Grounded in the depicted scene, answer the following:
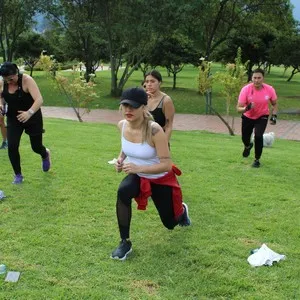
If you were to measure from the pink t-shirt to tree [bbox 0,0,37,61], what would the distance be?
22.3m

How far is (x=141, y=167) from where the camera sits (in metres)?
3.58

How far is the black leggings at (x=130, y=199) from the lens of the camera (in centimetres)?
362

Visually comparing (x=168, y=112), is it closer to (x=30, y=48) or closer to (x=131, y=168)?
(x=131, y=168)

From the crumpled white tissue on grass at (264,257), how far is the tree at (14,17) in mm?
25562

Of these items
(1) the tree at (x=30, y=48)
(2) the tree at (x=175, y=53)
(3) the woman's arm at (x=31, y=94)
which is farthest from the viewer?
(1) the tree at (x=30, y=48)

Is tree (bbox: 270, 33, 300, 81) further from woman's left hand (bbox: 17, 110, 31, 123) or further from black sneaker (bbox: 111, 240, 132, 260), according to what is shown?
black sneaker (bbox: 111, 240, 132, 260)

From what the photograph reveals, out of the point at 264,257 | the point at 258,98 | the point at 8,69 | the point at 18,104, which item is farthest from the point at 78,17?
the point at 264,257

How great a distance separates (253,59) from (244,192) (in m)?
29.9

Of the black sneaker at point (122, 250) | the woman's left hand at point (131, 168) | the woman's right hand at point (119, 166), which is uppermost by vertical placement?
the woman's left hand at point (131, 168)

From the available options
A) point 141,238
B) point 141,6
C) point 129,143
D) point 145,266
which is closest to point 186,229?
point 141,238

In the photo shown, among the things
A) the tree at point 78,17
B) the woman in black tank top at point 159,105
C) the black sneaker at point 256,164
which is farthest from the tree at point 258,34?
the woman in black tank top at point 159,105

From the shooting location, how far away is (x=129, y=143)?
3.70 m

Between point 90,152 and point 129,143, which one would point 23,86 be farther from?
point 90,152

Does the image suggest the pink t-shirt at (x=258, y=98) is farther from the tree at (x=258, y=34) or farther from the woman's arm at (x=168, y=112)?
the tree at (x=258, y=34)
